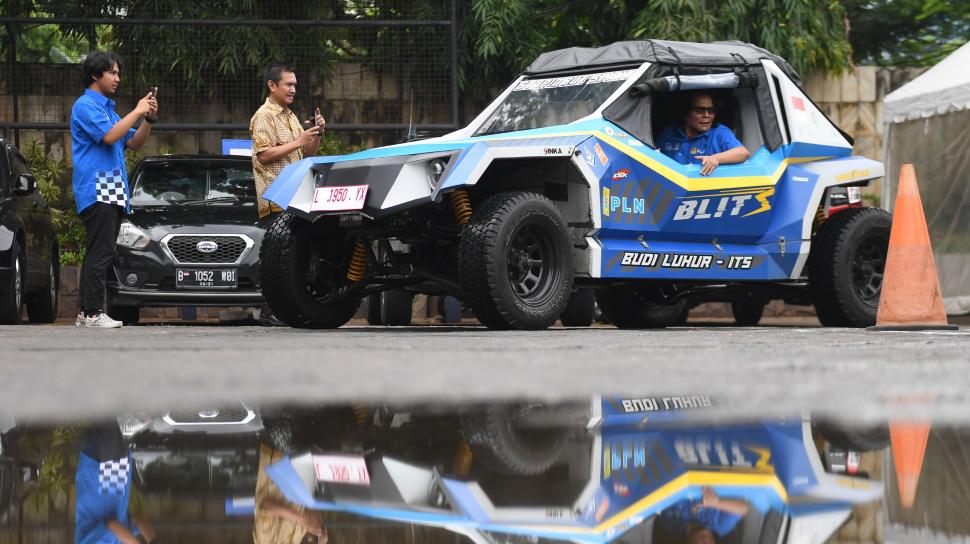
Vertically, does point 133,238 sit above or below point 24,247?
above

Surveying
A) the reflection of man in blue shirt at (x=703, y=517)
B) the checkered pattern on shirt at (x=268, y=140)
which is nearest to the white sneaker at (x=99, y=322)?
the checkered pattern on shirt at (x=268, y=140)

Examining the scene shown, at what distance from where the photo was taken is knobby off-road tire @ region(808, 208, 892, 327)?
10.0 meters

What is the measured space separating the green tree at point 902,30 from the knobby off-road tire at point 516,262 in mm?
19146

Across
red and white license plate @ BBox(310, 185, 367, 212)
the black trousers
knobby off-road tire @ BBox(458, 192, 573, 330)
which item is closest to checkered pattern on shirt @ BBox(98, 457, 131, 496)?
knobby off-road tire @ BBox(458, 192, 573, 330)

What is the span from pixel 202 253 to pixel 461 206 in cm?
317

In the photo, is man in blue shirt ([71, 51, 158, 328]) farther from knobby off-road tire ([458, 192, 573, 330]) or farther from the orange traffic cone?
the orange traffic cone

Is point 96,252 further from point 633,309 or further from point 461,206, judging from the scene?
point 633,309

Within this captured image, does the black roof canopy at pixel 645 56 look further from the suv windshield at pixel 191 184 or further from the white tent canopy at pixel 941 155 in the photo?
the white tent canopy at pixel 941 155

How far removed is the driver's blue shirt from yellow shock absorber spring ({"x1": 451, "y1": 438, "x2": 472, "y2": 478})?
6.56 metres

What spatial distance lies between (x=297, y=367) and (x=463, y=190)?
349 centimetres

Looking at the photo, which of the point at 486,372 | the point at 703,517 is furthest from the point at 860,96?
the point at 703,517

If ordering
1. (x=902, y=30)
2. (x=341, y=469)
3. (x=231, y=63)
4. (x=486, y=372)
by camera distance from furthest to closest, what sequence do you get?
(x=902, y=30), (x=231, y=63), (x=486, y=372), (x=341, y=469)

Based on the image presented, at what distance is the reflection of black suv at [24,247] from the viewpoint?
1162 centimetres

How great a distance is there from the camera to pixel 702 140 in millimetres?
9992
